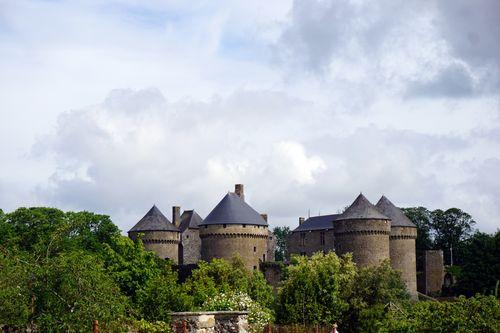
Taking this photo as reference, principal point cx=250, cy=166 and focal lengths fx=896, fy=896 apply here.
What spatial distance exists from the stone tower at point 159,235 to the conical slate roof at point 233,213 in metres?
5.45

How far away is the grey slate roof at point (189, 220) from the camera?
82213mm

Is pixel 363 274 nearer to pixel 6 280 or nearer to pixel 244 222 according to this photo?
pixel 244 222

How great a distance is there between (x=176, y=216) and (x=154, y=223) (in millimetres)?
7721

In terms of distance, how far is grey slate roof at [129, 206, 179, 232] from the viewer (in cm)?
7394

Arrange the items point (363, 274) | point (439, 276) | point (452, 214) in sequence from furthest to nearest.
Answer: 1. point (452, 214)
2. point (439, 276)
3. point (363, 274)

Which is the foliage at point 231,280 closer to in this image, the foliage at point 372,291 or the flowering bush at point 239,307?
the foliage at point 372,291

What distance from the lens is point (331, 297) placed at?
4403cm

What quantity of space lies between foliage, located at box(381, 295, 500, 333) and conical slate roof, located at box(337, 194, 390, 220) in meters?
45.4

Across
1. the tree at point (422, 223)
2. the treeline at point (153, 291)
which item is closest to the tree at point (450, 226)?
the tree at point (422, 223)

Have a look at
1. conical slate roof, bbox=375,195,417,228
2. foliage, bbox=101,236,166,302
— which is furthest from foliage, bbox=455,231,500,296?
foliage, bbox=101,236,166,302

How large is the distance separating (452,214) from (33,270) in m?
78.5

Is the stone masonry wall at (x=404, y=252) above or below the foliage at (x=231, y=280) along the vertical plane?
above

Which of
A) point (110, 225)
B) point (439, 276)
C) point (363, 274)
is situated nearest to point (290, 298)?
point (363, 274)

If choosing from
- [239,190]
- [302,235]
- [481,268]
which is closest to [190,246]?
[239,190]
